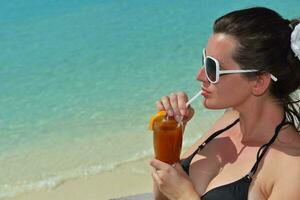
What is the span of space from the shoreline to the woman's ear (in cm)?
244

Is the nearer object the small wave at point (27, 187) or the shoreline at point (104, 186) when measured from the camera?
the shoreline at point (104, 186)

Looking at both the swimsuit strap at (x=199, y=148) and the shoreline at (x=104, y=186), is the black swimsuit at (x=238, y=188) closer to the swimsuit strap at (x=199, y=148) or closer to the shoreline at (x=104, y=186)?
the swimsuit strap at (x=199, y=148)

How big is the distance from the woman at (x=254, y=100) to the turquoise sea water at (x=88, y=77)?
9.19 ft

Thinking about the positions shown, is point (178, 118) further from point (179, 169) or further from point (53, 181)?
point (53, 181)

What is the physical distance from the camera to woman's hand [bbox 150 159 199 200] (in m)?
2.48

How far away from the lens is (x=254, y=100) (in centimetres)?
255

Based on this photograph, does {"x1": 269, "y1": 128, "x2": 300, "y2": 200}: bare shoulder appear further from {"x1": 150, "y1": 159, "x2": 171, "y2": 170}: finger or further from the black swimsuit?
{"x1": 150, "y1": 159, "x2": 171, "y2": 170}: finger

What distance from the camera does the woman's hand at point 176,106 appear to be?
261cm

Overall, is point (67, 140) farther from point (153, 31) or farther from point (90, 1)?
point (90, 1)

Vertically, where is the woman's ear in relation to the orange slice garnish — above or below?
above

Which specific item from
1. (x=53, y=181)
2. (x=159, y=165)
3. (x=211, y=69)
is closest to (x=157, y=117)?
(x=159, y=165)

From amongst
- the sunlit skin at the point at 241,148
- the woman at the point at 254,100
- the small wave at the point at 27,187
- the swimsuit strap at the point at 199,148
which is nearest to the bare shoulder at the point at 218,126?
the swimsuit strap at the point at 199,148

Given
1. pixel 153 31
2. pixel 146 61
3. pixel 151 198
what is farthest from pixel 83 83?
pixel 151 198

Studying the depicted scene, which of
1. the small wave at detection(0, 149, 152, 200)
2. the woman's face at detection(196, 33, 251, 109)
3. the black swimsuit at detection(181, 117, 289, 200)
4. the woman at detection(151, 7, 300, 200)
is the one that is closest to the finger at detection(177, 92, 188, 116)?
the woman at detection(151, 7, 300, 200)
